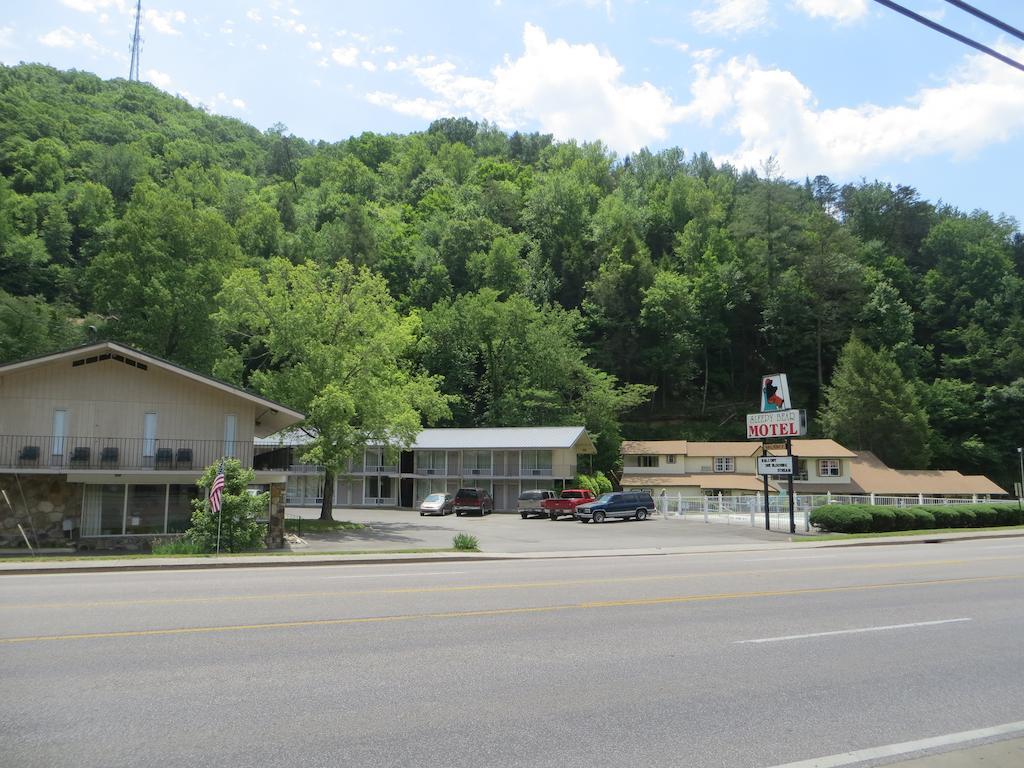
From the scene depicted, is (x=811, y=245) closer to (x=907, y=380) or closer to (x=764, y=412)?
(x=907, y=380)

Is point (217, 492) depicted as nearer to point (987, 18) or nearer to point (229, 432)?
point (229, 432)

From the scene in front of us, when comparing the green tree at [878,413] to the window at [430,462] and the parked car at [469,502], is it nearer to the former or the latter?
the window at [430,462]

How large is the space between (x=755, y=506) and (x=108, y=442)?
31787 millimetres

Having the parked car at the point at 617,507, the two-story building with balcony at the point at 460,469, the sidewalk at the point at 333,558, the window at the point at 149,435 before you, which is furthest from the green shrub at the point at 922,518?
the window at the point at 149,435

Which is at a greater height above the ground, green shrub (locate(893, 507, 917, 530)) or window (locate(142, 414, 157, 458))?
window (locate(142, 414, 157, 458))

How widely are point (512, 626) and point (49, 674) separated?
5.47 metres

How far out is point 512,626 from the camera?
10453 mm

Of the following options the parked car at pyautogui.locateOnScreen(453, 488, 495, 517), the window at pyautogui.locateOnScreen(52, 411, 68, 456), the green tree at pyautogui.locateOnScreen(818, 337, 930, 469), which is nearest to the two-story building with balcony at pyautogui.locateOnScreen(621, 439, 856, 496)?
the green tree at pyautogui.locateOnScreen(818, 337, 930, 469)

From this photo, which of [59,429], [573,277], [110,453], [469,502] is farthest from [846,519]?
[573,277]

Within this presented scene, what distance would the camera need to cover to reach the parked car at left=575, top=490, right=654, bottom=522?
148 ft

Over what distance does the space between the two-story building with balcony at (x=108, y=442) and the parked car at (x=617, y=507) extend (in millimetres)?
20386

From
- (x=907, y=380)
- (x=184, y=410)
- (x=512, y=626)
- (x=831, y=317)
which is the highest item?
(x=831, y=317)

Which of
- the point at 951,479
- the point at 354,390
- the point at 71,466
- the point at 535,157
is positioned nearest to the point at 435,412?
the point at 354,390

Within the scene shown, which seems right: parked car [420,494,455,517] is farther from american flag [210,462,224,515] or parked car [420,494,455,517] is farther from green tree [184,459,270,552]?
american flag [210,462,224,515]
